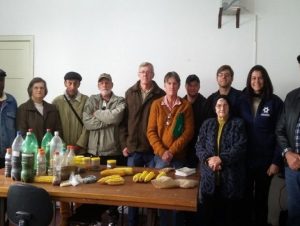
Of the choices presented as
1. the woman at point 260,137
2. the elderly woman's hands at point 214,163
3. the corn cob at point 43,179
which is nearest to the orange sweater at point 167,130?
the elderly woman's hands at point 214,163

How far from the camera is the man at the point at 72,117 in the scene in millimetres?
3416

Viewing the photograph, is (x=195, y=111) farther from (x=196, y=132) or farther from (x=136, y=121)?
(x=136, y=121)

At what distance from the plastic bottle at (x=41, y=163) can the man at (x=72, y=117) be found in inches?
45.2

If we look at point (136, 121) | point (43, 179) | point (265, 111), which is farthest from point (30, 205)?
point (265, 111)

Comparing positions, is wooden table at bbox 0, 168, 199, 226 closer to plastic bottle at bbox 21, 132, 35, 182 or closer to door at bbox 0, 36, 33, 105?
plastic bottle at bbox 21, 132, 35, 182

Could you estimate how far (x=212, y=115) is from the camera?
10.2ft

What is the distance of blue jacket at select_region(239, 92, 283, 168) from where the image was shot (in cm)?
288

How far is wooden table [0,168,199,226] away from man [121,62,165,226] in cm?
113

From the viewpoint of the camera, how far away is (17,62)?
442cm

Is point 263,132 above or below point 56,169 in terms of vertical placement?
above

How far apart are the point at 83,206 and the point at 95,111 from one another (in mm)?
1104

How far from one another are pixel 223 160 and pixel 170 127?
60cm

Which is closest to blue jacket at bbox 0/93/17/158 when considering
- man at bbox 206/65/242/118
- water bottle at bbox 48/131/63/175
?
water bottle at bbox 48/131/63/175

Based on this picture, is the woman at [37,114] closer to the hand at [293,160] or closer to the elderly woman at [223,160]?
the elderly woman at [223,160]
